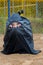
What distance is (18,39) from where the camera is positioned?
6977 millimetres

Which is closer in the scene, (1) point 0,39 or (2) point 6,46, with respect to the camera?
(2) point 6,46

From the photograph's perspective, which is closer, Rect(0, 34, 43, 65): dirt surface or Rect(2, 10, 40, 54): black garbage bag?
Rect(0, 34, 43, 65): dirt surface

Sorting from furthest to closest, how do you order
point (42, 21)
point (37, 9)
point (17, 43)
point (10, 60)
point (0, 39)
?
point (37, 9) → point (42, 21) → point (0, 39) → point (17, 43) → point (10, 60)

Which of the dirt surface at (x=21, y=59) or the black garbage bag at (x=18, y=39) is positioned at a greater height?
the black garbage bag at (x=18, y=39)

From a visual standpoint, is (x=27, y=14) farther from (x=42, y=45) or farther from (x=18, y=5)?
(x=42, y=45)

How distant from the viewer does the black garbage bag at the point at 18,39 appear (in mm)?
6969

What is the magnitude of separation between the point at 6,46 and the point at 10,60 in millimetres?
734

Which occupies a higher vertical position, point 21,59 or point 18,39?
point 18,39

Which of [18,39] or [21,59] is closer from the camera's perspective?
[21,59]

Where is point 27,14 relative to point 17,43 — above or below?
below

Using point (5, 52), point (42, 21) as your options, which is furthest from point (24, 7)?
point (5, 52)

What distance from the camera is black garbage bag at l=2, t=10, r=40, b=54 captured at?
697 centimetres

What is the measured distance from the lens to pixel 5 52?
716cm

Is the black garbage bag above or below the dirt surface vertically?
above
